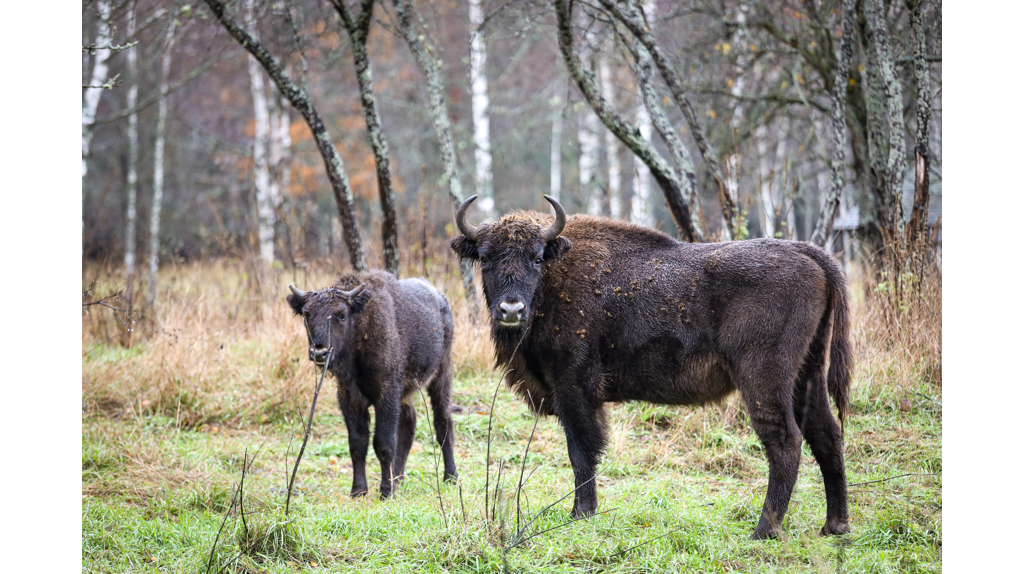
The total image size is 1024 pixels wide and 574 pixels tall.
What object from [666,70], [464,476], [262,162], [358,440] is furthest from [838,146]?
[262,162]

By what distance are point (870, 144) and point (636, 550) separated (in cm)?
594

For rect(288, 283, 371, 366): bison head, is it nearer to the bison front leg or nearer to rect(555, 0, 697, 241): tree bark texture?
the bison front leg

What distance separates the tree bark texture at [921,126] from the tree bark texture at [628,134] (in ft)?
7.25

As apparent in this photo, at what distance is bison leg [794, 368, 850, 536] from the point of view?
14.0 feet

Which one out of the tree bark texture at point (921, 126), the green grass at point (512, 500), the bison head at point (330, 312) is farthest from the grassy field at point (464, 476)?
the bison head at point (330, 312)

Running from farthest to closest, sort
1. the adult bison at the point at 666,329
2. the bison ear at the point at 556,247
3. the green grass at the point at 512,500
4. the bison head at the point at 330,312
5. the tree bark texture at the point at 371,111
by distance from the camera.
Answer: the tree bark texture at the point at 371,111 → the bison head at the point at 330,312 → the bison ear at the point at 556,247 → the adult bison at the point at 666,329 → the green grass at the point at 512,500

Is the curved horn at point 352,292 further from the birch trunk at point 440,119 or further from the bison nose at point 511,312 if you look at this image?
the birch trunk at point 440,119

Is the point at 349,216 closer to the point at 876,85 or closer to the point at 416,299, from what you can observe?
the point at 416,299

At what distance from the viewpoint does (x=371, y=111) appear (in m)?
8.23

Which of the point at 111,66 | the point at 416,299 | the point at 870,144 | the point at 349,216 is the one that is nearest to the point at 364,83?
the point at 349,216

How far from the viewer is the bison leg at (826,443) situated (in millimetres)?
4270

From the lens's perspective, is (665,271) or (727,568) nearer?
(727,568)

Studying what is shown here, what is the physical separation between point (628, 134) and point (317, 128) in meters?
3.48

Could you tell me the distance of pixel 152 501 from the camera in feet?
15.9
